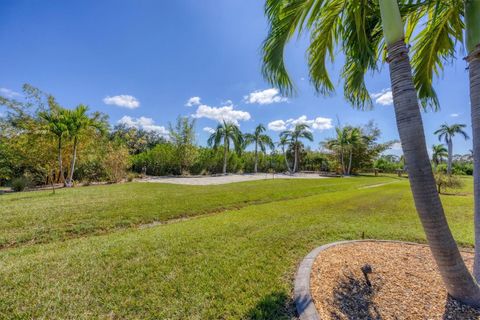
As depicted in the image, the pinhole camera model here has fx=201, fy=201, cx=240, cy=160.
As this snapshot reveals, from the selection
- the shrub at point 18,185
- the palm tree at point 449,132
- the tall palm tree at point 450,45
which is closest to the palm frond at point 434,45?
the tall palm tree at point 450,45

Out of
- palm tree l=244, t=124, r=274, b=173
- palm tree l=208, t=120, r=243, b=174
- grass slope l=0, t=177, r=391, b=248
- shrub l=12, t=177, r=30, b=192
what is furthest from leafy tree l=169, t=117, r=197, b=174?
grass slope l=0, t=177, r=391, b=248

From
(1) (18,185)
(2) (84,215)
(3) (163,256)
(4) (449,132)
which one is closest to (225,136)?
(1) (18,185)

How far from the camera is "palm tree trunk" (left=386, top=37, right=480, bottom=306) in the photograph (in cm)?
174

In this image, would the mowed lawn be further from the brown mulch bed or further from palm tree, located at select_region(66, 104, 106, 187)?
palm tree, located at select_region(66, 104, 106, 187)

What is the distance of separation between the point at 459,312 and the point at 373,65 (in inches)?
105

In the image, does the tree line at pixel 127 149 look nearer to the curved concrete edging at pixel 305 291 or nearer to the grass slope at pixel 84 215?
the grass slope at pixel 84 215

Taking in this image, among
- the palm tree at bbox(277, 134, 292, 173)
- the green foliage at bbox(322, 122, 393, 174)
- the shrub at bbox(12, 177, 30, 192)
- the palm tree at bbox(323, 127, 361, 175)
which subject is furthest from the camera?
the palm tree at bbox(277, 134, 292, 173)

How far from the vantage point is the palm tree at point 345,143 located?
96.8 feet

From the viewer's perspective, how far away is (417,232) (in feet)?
14.9

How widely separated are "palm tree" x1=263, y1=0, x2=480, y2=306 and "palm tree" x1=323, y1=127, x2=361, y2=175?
29392 mm

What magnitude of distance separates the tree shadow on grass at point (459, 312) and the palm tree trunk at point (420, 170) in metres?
0.07

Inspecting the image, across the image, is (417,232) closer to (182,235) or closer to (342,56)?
(342,56)

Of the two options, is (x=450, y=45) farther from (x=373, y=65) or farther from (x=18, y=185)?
(x=18, y=185)

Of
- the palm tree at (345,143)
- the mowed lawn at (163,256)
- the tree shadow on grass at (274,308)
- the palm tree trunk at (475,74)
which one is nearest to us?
the palm tree trunk at (475,74)
